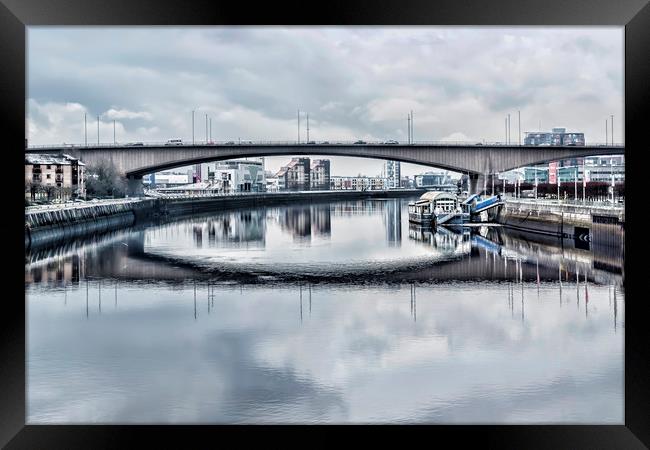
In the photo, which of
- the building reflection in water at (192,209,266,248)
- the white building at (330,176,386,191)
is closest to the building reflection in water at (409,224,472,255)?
the building reflection in water at (192,209,266,248)

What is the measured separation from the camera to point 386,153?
53.4 metres

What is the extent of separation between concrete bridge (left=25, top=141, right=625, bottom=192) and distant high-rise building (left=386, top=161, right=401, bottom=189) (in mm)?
130961

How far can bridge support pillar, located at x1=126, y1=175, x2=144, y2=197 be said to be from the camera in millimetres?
59050

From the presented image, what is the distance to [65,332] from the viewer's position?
1418cm

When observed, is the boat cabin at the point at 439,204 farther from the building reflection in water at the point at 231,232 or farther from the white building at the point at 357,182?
the white building at the point at 357,182

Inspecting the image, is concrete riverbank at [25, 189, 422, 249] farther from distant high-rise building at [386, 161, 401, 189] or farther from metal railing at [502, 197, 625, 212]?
distant high-rise building at [386, 161, 401, 189]

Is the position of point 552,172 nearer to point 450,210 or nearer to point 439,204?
point 439,204

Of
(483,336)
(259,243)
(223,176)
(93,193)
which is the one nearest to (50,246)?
(259,243)

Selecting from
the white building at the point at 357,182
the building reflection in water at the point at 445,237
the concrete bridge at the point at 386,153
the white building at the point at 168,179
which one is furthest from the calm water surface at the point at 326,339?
the white building at the point at 357,182

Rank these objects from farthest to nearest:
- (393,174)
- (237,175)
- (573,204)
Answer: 1. (393,174)
2. (237,175)
3. (573,204)

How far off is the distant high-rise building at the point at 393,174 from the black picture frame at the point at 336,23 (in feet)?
589

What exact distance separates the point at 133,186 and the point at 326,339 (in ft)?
162

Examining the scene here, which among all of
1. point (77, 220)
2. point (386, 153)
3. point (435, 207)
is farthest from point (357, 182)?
point (77, 220)

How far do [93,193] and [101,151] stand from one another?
17.7 feet
